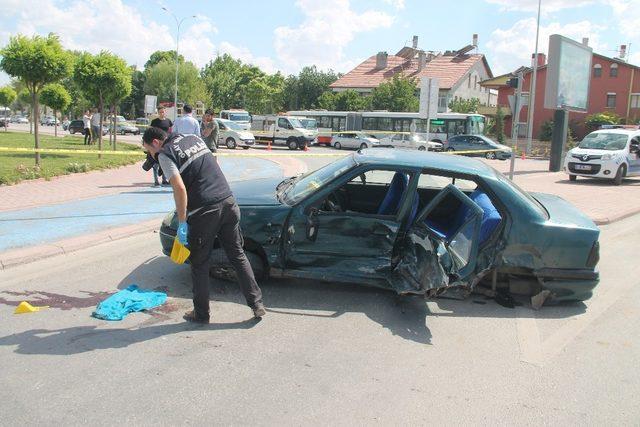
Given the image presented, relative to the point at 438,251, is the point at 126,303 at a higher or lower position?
lower

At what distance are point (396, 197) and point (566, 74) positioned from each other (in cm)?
2016

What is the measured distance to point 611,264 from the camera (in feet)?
23.2

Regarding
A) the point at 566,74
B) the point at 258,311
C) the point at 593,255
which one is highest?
the point at 566,74

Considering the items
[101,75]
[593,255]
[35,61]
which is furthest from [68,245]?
[101,75]

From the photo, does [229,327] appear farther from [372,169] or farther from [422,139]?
[422,139]

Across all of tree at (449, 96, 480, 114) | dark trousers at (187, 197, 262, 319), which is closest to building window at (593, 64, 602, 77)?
tree at (449, 96, 480, 114)

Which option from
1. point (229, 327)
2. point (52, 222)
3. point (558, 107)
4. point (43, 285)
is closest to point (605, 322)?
point (229, 327)

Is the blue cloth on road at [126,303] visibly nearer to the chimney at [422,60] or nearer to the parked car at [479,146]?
the parked car at [479,146]

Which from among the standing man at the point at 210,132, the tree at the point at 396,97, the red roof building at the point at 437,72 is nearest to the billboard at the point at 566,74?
the standing man at the point at 210,132

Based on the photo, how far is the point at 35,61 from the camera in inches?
564

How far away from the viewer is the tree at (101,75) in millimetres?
19328

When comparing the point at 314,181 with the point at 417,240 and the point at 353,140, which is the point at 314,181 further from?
the point at 353,140

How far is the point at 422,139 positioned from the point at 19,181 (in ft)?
91.6

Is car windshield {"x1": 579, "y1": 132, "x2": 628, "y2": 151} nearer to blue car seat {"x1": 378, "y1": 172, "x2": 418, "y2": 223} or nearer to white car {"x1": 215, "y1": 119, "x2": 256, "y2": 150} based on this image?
blue car seat {"x1": 378, "y1": 172, "x2": 418, "y2": 223}
